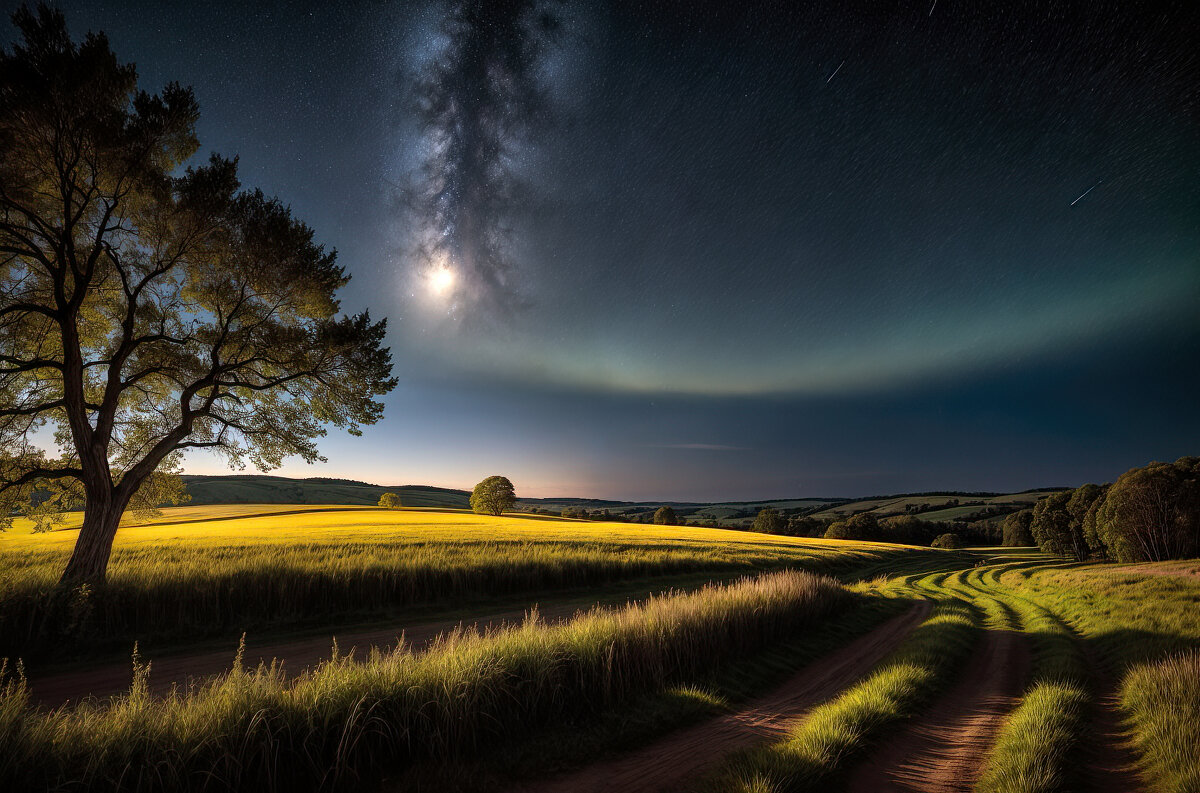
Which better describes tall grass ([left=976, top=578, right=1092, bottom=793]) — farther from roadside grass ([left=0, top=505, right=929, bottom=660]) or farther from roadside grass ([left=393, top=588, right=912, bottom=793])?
roadside grass ([left=0, top=505, right=929, bottom=660])

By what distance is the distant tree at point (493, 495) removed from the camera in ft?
230

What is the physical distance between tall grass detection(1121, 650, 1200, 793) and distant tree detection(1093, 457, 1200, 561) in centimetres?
5685

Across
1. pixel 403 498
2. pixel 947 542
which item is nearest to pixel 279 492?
pixel 403 498

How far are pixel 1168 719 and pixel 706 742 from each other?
6.37 meters

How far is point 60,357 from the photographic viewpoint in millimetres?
13281

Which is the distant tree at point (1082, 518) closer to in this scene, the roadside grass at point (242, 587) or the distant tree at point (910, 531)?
the distant tree at point (910, 531)

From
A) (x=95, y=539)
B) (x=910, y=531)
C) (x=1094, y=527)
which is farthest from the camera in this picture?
(x=910, y=531)

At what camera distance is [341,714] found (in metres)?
5.11

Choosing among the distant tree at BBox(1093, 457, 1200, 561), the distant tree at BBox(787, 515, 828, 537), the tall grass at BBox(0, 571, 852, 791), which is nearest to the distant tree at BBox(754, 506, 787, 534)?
the distant tree at BBox(787, 515, 828, 537)

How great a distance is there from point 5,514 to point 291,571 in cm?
716

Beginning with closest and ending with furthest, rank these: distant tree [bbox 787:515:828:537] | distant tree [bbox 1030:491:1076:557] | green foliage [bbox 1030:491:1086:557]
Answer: green foliage [bbox 1030:491:1086:557], distant tree [bbox 1030:491:1076:557], distant tree [bbox 787:515:828:537]

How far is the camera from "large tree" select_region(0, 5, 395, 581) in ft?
34.8

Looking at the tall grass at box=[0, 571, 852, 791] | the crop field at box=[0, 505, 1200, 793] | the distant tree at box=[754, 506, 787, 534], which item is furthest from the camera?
the distant tree at box=[754, 506, 787, 534]

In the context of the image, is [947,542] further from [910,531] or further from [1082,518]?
[1082,518]
